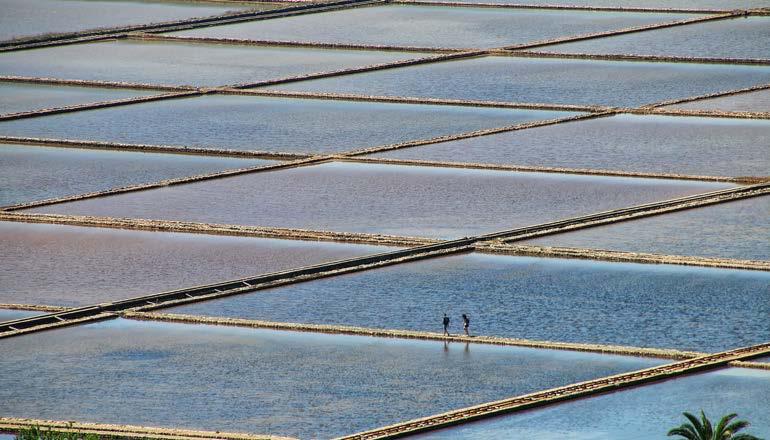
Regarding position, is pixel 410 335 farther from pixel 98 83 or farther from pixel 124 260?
pixel 98 83

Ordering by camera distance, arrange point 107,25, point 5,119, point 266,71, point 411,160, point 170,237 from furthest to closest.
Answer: point 107,25 → point 266,71 → point 5,119 → point 411,160 → point 170,237

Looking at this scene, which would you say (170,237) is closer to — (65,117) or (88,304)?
(88,304)

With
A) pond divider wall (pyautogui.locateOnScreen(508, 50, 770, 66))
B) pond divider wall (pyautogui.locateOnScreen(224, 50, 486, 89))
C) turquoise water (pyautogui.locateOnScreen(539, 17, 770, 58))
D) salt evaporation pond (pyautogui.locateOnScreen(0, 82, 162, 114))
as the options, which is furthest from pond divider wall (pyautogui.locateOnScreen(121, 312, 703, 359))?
turquoise water (pyautogui.locateOnScreen(539, 17, 770, 58))

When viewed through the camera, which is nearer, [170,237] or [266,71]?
[170,237]

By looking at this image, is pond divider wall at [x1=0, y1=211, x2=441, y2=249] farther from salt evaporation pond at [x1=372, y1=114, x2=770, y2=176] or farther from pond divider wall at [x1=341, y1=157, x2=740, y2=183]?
salt evaporation pond at [x1=372, y1=114, x2=770, y2=176]

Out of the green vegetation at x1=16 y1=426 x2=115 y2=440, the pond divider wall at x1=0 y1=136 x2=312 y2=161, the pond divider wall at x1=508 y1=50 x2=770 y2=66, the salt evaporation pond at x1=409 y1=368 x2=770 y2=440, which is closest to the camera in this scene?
the green vegetation at x1=16 y1=426 x2=115 y2=440

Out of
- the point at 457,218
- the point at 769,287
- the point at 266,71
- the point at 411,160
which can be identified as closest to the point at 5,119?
the point at 266,71
